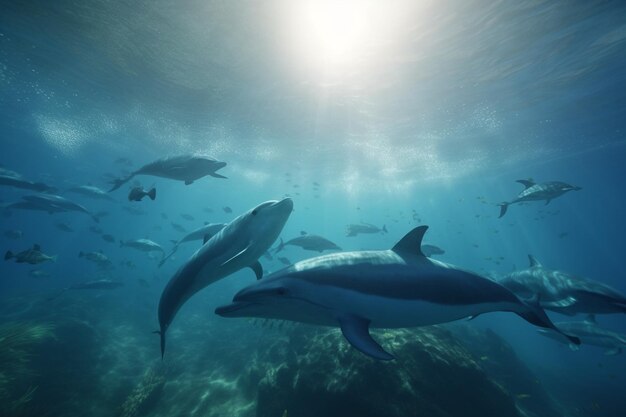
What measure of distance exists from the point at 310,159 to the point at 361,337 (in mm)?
28707

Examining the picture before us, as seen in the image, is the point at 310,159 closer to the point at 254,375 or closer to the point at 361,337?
the point at 254,375

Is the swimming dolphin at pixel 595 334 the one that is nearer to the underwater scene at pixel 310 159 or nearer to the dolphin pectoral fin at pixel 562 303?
the underwater scene at pixel 310 159

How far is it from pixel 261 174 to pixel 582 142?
34018 mm

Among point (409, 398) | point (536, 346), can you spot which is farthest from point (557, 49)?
point (536, 346)

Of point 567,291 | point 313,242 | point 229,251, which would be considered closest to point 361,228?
point 313,242

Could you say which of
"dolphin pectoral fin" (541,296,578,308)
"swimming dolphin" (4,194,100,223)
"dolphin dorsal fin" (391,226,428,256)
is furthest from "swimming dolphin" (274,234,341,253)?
"swimming dolphin" (4,194,100,223)

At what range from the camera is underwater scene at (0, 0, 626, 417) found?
4.03 meters

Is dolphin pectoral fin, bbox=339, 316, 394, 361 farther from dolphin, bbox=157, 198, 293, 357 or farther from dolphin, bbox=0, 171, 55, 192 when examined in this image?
dolphin, bbox=0, 171, 55, 192

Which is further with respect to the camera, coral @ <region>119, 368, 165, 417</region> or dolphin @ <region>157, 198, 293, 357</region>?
coral @ <region>119, 368, 165, 417</region>

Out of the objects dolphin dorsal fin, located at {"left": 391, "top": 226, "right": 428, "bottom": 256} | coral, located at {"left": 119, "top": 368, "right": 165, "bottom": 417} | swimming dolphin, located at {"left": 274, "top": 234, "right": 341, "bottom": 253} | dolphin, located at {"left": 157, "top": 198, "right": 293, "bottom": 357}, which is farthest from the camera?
swimming dolphin, located at {"left": 274, "top": 234, "right": 341, "bottom": 253}

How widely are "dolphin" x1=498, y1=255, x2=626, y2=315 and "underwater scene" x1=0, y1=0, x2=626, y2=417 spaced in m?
0.05

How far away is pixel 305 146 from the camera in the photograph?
26.5 m

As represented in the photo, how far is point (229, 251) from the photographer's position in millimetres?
4105

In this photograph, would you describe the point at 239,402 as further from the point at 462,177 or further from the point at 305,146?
the point at 462,177
